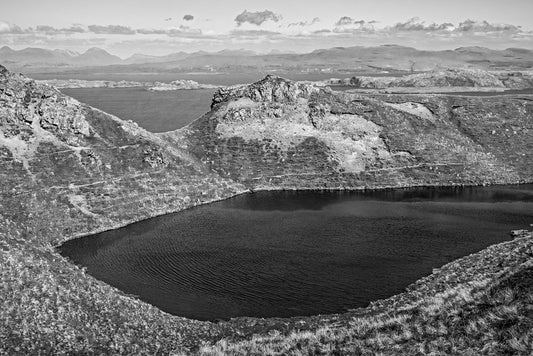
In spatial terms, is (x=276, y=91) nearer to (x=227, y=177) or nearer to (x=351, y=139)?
(x=351, y=139)

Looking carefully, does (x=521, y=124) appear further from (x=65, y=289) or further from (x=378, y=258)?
(x=65, y=289)

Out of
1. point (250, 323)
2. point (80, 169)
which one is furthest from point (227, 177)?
point (250, 323)

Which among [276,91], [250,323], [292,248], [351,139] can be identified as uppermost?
[276,91]

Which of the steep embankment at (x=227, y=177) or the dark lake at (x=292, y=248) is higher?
the steep embankment at (x=227, y=177)

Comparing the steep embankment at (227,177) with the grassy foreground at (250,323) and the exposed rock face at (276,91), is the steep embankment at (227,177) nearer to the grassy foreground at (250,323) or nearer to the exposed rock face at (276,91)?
the grassy foreground at (250,323)

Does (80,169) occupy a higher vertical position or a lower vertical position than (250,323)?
higher

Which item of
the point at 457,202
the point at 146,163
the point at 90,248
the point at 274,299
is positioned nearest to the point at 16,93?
the point at 146,163

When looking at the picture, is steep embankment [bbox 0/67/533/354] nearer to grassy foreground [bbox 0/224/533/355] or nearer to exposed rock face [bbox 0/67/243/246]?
grassy foreground [bbox 0/224/533/355]

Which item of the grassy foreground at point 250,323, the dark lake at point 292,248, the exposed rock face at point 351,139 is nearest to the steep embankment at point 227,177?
the grassy foreground at point 250,323
